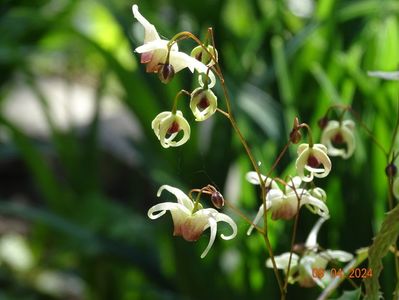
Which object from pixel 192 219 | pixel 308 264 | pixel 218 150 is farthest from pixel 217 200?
pixel 218 150

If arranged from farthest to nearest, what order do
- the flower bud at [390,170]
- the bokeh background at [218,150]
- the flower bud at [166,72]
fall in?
the bokeh background at [218,150]
the flower bud at [390,170]
the flower bud at [166,72]

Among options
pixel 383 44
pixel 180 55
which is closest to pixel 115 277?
pixel 383 44

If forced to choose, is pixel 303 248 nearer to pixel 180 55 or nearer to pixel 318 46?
pixel 180 55

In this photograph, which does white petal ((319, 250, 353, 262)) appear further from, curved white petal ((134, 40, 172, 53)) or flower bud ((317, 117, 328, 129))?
curved white petal ((134, 40, 172, 53))

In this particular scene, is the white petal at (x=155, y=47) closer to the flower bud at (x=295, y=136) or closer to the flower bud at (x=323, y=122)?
the flower bud at (x=295, y=136)

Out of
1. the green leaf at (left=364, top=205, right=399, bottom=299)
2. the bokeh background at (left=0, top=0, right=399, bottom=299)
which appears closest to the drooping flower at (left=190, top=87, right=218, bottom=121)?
the green leaf at (left=364, top=205, right=399, bottom=299)

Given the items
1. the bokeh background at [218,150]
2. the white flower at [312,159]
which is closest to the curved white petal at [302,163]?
the white flower at [312,159]
